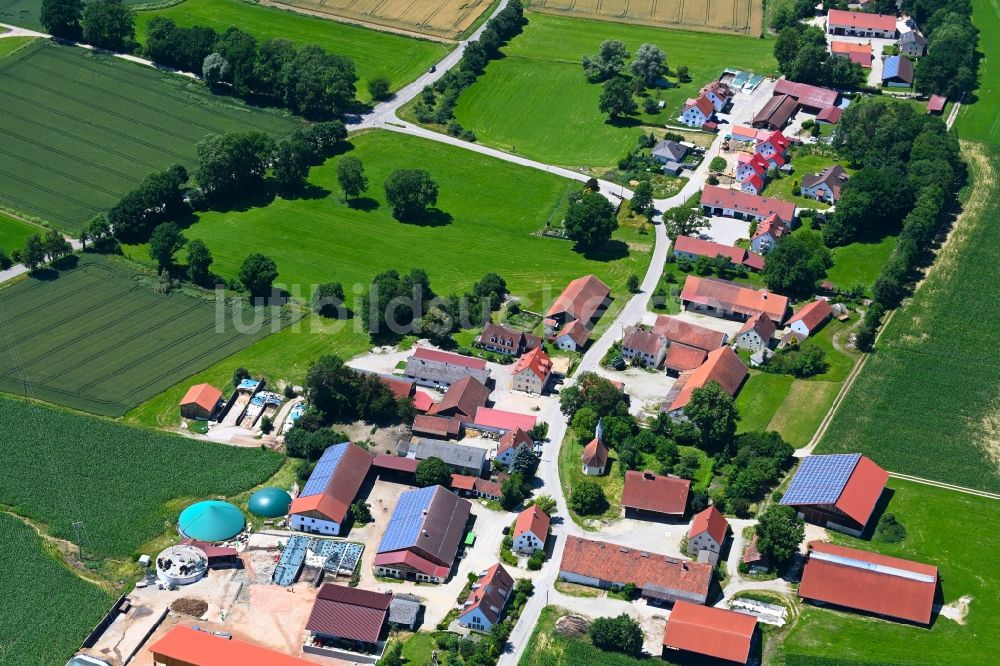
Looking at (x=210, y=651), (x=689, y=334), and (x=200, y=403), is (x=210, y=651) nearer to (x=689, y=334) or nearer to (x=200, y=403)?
(x=200, y=403)

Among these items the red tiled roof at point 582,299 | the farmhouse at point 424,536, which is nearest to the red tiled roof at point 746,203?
the red tiled roof at point 582,299

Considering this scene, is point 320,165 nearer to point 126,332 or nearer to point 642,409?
point 126,332

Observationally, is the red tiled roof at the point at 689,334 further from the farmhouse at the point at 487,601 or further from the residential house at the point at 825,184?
the farmhouse at the point at 487,601

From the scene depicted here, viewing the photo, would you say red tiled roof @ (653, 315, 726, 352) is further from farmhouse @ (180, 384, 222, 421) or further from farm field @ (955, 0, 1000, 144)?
farm field @ (955, 0, 1000, 144)

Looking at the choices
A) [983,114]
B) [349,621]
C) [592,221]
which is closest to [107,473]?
[349,621]

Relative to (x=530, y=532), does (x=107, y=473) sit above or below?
below
